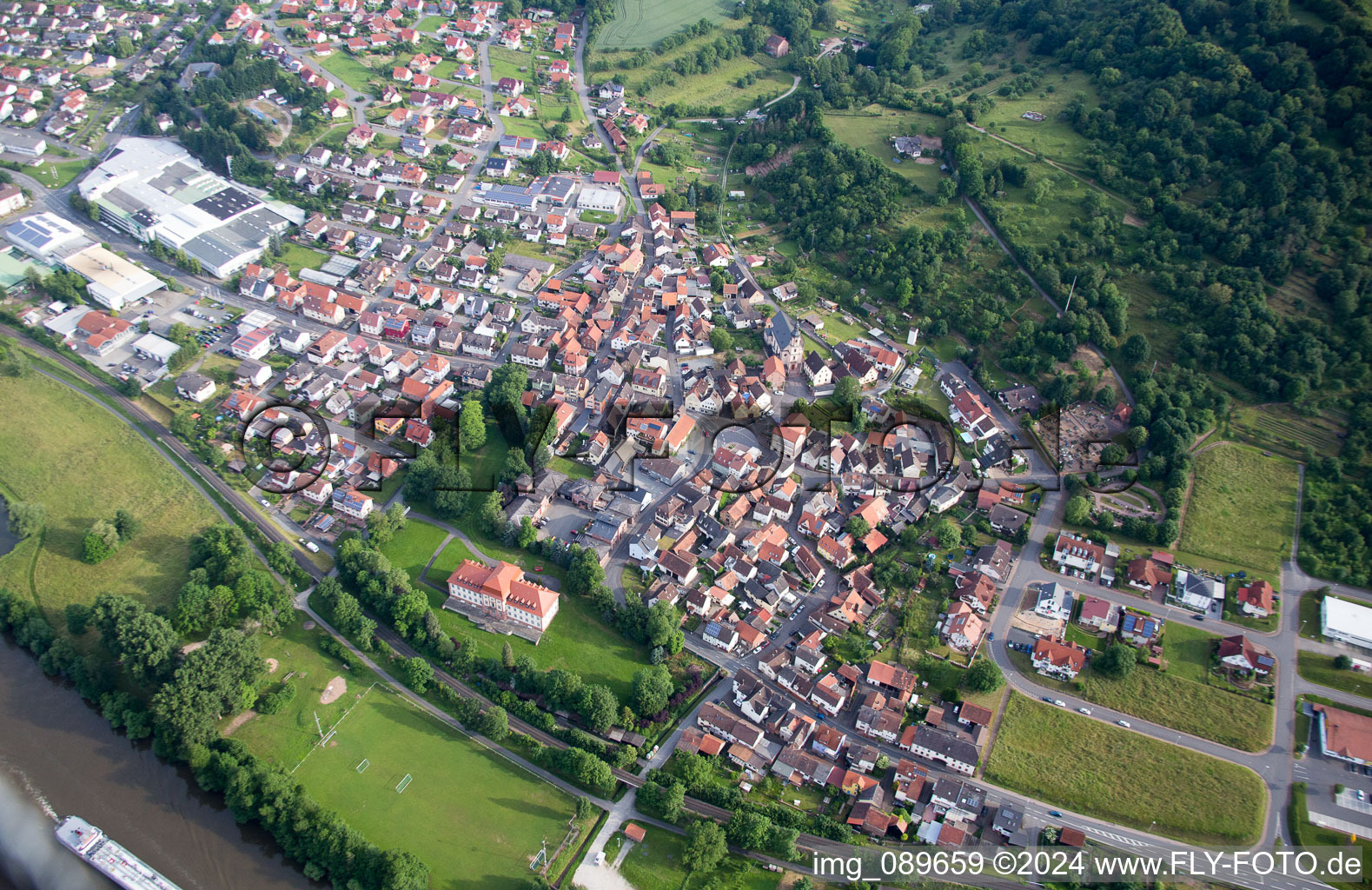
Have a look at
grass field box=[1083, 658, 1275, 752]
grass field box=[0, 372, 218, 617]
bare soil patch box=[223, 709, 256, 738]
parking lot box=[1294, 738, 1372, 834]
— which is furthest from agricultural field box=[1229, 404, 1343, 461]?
grass field box=[0, 372, 218, 617]

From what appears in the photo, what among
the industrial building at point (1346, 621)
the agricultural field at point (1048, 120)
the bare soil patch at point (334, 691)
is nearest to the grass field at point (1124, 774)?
the industrial building at point (1346, 621)

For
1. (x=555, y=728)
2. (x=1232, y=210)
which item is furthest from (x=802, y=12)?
(x=555, y=728)

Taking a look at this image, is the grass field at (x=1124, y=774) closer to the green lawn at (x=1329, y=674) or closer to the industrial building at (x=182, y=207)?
the green lawn at (x=1329, y=674)

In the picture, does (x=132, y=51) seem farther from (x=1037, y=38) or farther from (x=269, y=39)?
(x=1037, y=38)

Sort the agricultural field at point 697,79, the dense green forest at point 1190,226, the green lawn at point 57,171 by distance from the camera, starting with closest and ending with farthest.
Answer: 1. the dense green forest at point 1190,226
2. the green lawn at point 57,171
3. the agricultural field at point 697,79

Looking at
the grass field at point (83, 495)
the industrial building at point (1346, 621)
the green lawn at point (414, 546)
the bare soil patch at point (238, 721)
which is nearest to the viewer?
the bare soil patch at point (238, 721)

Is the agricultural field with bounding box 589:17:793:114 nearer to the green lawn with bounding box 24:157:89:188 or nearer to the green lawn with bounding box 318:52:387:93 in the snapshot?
the green lawn with bounding box 318:52:387:93
